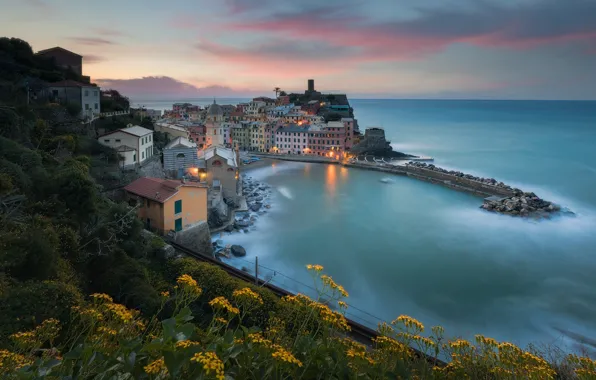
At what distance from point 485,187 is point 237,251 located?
1639cm

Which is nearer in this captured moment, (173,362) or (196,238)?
(173,362)

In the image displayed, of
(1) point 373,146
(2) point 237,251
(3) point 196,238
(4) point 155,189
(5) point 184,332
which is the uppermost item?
(5) point 184,332

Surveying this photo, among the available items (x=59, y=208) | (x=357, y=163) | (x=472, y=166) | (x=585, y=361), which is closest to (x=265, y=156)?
(x=357, y=163)

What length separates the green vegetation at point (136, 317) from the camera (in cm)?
155

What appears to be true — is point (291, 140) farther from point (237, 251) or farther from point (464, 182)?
point (237, 251)

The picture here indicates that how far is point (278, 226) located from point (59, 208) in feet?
30.4

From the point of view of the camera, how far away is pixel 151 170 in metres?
14.6

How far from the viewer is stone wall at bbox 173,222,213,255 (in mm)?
9665

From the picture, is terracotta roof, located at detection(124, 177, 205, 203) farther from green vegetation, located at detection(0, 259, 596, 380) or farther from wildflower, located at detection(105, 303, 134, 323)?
wildflower, located at detection(105, 303, 134, 323)

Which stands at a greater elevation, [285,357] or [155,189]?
[285,357]

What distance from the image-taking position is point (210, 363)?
1329mm

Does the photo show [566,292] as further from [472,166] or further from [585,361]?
[472,166]

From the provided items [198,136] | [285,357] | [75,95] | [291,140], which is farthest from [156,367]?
[291,140]

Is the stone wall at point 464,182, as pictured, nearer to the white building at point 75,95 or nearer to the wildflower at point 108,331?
the white building at point 75,95
